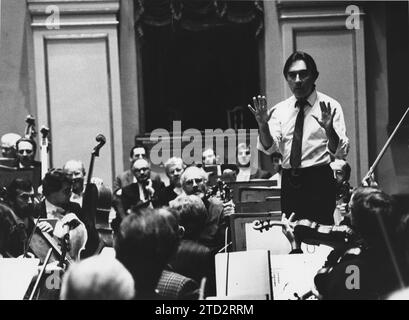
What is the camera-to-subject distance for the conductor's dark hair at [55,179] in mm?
3447

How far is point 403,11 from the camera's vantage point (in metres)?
3.57

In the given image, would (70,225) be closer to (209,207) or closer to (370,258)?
(209,207)

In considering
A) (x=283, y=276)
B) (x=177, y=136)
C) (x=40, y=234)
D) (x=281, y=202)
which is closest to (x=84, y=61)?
(x=177, y=136)

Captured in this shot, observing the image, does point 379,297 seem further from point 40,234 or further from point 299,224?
point 40,234

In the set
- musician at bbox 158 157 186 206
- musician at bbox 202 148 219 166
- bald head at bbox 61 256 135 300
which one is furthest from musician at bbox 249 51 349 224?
bald head at bbox 61 256 135 300

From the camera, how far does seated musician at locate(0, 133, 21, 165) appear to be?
11.2ft

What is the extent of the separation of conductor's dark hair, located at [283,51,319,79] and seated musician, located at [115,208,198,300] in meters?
1.11

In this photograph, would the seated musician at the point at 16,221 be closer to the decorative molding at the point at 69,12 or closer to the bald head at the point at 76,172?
the bald head at the point at 76,172

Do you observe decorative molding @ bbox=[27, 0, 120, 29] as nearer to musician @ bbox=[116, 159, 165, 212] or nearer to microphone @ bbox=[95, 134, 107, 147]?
microphone @ bbox=[95, 134, 107, 147]

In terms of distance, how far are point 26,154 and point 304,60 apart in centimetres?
123

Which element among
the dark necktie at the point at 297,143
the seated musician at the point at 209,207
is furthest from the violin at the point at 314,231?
the dark necktie at the point at 297,143
